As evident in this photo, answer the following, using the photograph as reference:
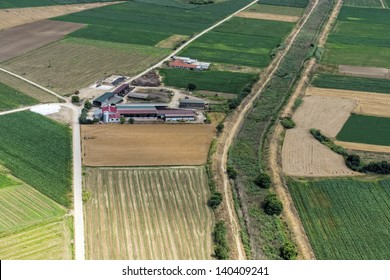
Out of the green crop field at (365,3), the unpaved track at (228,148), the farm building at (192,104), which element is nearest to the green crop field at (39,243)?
the unpaved track at (228,148)

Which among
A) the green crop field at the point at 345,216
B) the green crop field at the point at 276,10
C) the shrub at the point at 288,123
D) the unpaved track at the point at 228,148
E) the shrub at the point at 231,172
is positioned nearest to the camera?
the green crop field at the point at 345,216

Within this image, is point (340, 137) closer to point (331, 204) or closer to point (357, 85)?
point (331, 204)

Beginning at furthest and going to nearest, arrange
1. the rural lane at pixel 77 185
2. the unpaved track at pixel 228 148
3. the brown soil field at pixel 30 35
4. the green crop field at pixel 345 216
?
the brown soil field at pixel 30 35 < the unpaved track at pixel 228 148 < the green crop field at pixel 345 216 < the rural lane at pixel 77 185

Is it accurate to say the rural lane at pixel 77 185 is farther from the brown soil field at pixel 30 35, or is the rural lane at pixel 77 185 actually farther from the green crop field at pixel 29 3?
the green crop field at pixel 29 3

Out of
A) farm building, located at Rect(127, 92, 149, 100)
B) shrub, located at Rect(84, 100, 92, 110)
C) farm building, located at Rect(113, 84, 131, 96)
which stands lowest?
shrub, located at Rect(84, 100, 92, 110)

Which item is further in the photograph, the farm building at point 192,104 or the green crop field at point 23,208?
the farm building at point 192,104

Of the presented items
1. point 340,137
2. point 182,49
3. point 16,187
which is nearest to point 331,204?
point 340,137

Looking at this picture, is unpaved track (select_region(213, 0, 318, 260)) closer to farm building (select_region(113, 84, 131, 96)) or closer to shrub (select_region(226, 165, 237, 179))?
shrub (select_region(226, 165, 237, 179))

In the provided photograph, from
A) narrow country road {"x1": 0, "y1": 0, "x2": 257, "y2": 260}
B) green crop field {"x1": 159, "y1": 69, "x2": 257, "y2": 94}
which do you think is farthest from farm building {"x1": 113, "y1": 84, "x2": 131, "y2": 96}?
green crop field {"x1": 159, "y1": 69, "x2": 257, "y2": 94}
